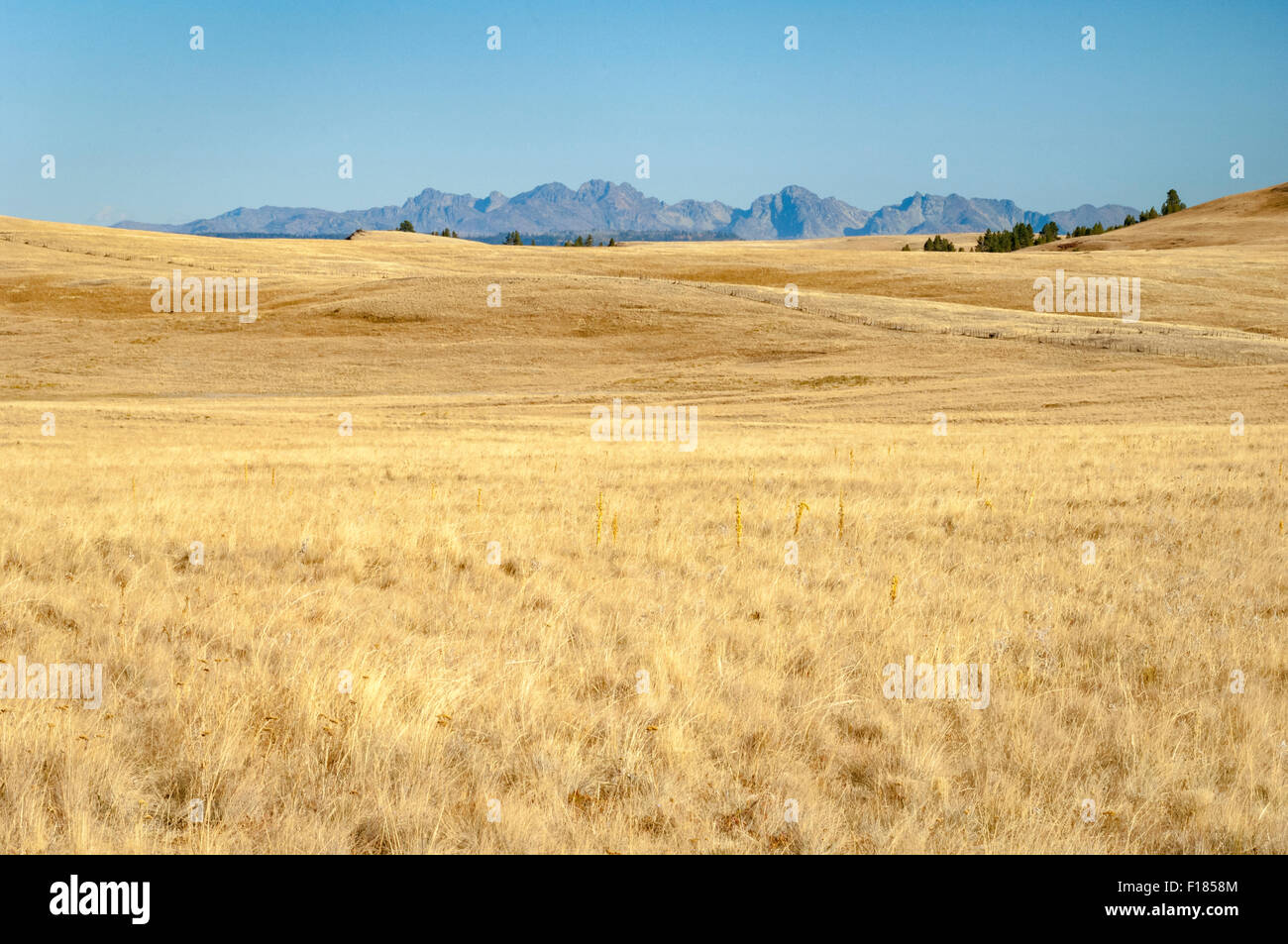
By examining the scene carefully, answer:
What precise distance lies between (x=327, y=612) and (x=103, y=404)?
36068 mm

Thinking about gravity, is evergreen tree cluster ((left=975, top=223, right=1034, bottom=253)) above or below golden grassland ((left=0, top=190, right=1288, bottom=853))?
above

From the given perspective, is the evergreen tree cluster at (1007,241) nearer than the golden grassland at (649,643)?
No

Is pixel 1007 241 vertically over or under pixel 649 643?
over

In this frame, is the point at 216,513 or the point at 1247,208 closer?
the point at 216,513

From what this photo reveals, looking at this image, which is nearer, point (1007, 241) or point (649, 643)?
point (649, 643)

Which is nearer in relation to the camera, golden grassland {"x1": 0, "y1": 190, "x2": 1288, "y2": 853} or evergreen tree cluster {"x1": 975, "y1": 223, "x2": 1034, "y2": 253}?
golden grassland {"x1": 0, "y1": 190, "x2": 1288, "y2": 853}

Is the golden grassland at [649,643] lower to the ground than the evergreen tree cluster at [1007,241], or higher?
lower

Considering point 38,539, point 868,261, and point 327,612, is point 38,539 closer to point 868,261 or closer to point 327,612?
point 327,612

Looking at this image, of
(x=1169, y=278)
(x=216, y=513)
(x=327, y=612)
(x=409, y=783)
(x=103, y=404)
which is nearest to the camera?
(x=409, y=783)

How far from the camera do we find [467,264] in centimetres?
9625
